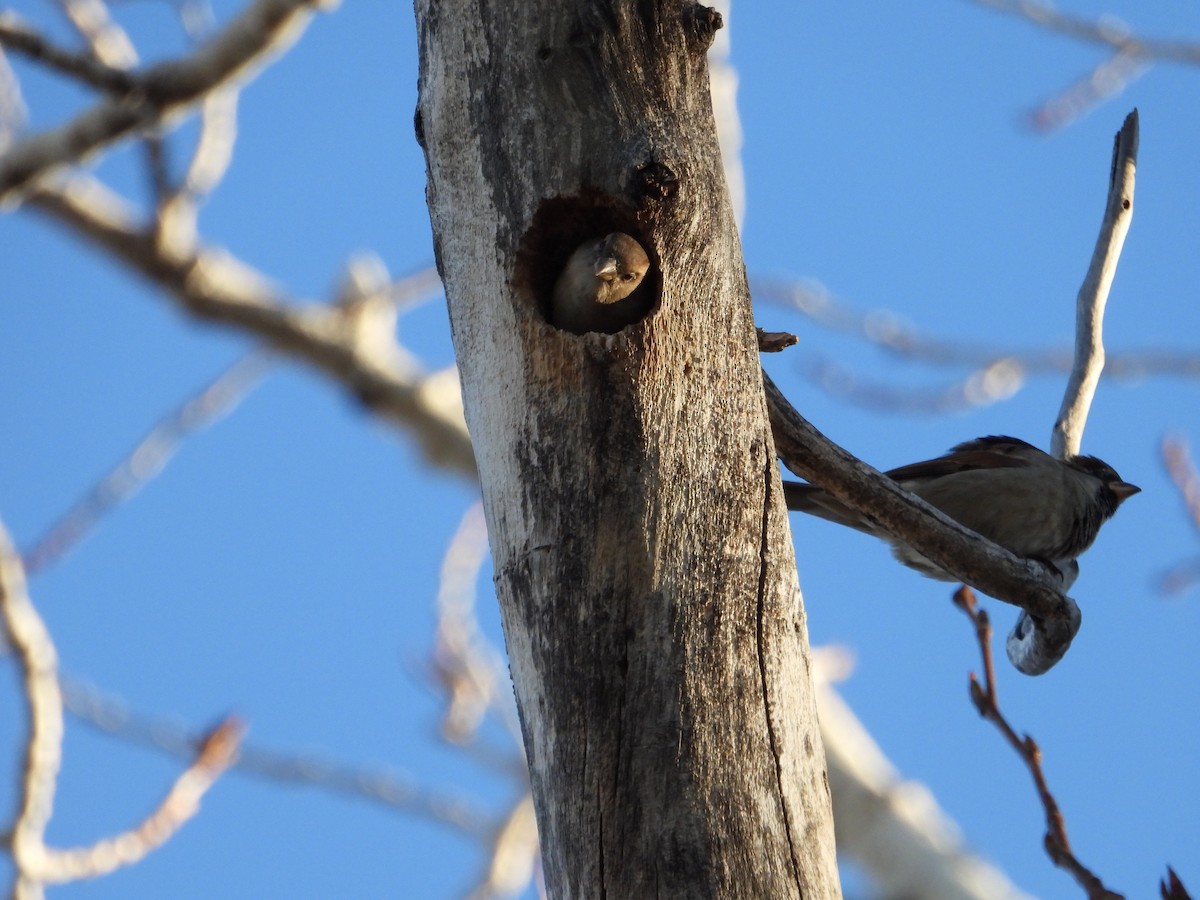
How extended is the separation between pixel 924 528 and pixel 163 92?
275 centimetres

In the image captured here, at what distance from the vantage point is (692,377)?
1776mm

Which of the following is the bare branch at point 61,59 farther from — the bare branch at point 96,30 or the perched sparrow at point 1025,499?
the perched sparrow at point 1025,499

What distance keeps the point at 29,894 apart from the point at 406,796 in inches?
100.0

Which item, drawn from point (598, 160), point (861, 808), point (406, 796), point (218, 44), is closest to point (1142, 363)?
point (861, 808)

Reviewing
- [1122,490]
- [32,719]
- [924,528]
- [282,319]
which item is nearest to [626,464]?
[924,528]

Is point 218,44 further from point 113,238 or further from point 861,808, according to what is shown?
point 861,808

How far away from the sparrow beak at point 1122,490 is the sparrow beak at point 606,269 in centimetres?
268

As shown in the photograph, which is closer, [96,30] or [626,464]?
[626,464]

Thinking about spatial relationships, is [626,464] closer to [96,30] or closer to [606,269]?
[606,269]

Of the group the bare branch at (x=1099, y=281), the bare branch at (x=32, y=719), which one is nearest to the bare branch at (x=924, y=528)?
the bare branch at (x=1099, y=281)

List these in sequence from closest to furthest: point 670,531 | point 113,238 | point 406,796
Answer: point 670,531
point 113,238
point 406,796

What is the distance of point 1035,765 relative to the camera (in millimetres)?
1840

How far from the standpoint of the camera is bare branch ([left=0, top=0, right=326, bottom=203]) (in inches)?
149

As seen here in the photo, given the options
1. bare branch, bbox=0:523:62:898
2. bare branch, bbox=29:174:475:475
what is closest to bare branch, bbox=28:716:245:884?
bare branch, bbox=0:523:62:898
